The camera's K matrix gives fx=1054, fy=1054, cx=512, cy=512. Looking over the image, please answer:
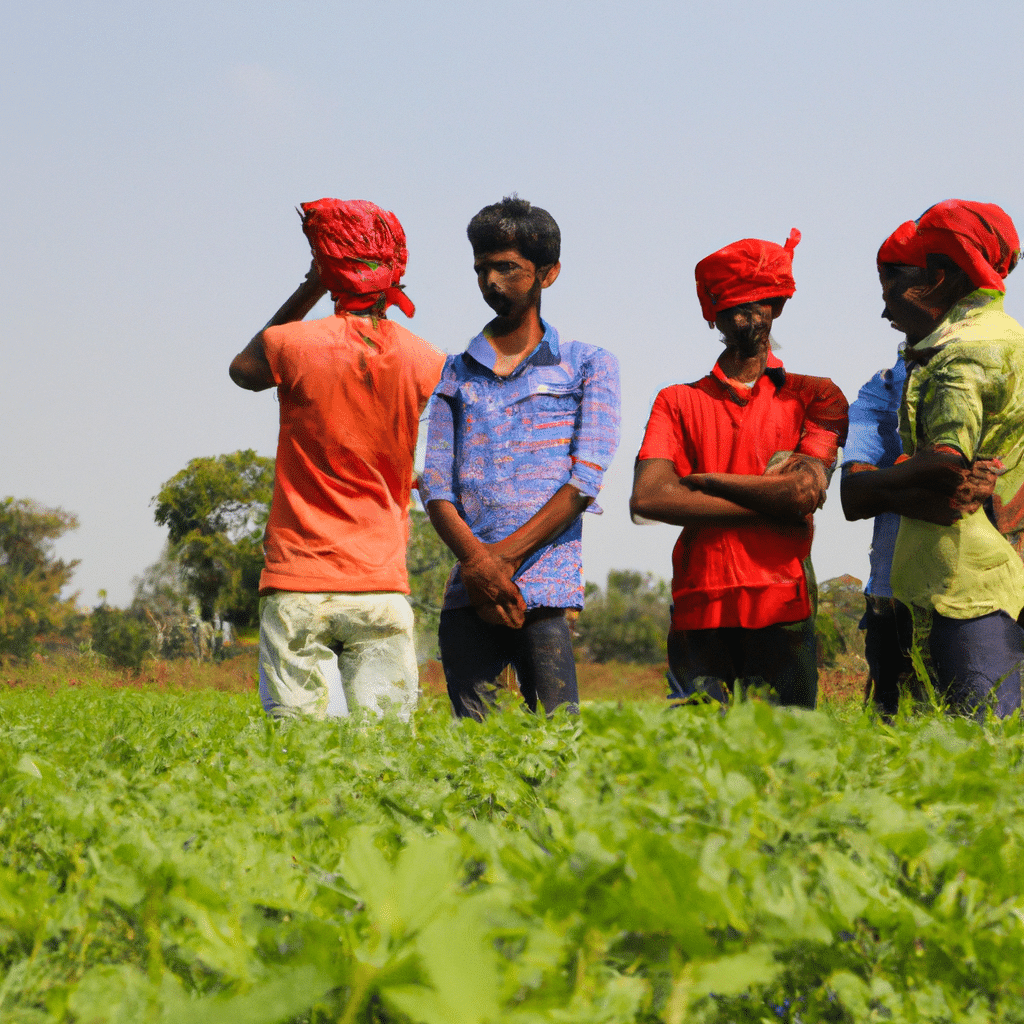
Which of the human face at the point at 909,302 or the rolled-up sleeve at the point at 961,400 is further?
the human face at the point at 909,302

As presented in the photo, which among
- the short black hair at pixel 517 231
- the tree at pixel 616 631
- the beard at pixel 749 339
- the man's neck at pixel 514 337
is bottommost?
the tree at pixel 616 631

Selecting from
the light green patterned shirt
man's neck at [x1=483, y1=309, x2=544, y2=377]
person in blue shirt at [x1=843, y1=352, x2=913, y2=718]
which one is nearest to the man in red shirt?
person in blue shirt at [x1=843, y1=352, x2=913, y2=718]

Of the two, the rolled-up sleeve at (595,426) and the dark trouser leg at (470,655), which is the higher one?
the rolled-up sleeve at (595,426)

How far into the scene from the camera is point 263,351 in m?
4.00

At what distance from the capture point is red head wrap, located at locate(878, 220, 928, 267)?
357cm

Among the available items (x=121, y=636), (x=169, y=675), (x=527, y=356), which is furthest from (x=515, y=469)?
(x=121, y=636)

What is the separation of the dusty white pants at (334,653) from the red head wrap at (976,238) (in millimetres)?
2238

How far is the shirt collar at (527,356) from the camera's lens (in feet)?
13.7

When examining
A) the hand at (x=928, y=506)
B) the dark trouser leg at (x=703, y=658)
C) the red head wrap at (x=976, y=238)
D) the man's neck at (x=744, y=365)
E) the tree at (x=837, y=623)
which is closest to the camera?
the hand at (x=928, y=506)

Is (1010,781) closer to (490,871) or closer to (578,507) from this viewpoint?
(490,871)

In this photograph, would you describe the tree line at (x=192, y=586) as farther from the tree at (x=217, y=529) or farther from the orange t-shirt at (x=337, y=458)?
the orange t-shirt at (x=337, y=458)

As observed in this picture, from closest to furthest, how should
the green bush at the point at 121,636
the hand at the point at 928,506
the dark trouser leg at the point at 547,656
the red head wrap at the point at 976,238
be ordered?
the hand at the point at 928,506, the red head wrap at the point at 976,238, the dark trouser leg at the point at 547,656, the green bush at the point at 121,636

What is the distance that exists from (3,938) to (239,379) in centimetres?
304

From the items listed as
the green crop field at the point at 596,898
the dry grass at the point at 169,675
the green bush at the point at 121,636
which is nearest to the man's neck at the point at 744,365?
the green crop field at the point at 596,898
